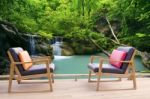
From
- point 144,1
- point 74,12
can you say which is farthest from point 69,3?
point 144,1

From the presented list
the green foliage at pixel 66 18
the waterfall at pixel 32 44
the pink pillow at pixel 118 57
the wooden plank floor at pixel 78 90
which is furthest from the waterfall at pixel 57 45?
the pink pillow at pixel 118 57

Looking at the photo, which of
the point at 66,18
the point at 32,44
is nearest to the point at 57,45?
the point at 66,18

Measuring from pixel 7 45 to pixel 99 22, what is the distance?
7.58 m

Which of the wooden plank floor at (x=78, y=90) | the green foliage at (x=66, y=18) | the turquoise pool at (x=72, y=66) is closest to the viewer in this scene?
the wooden plank floor at (x=78, y=90)

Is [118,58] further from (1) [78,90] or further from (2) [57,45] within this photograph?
(2) [57,45]

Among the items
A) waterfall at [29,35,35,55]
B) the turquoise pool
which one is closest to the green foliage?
waterfall at [29,35,35,55]

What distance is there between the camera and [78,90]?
4230 mm

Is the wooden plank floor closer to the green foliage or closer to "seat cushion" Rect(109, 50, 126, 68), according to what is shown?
→ "seat cushion" Rect(109, 50, 126, 68)

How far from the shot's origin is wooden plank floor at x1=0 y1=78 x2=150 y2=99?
3.84 metres

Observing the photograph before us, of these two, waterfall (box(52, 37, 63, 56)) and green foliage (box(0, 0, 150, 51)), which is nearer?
green foliage (box(0, 0, 150, 51))

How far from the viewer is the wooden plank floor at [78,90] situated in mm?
3840

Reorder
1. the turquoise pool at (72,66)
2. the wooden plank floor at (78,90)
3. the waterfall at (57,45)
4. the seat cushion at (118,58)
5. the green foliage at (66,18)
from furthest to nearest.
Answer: the waterfall at (57,45) → the green foliage at (66,18) → the turquoise pool at (72,66) → the seat cushion at (118,58) → the wooden plank floor at (78,90)

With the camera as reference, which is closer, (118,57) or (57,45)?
(118,57)

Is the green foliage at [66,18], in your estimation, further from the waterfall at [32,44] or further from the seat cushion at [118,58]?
the seat cushion at [118,58]
